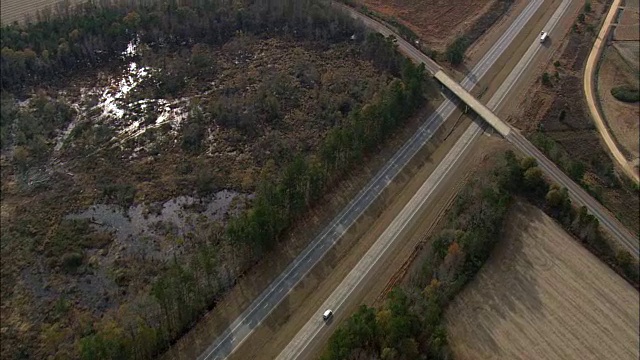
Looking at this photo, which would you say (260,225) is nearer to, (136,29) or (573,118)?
(573,118)

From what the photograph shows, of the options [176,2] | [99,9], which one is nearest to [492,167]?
[176,2]

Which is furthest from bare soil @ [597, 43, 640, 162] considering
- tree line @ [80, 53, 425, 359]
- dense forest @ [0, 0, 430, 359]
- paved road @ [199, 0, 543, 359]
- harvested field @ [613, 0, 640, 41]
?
tree line @ [80, 53, 425, 359]

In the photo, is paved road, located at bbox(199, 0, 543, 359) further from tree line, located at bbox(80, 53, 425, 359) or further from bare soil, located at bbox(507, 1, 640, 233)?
bare soil, located at bbox(507, 1, 640, 233)

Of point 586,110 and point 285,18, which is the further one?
point 285,18

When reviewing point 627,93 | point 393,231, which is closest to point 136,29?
point 393,231

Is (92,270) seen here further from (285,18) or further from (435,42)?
(435,42)
